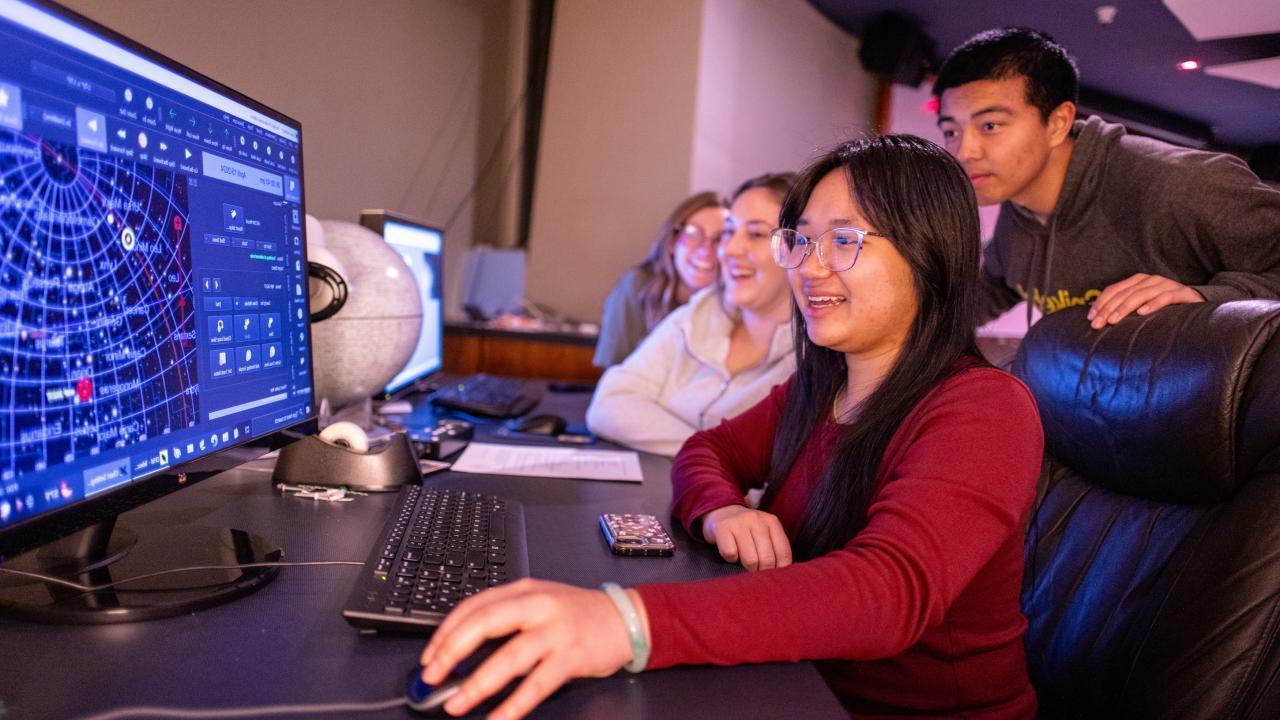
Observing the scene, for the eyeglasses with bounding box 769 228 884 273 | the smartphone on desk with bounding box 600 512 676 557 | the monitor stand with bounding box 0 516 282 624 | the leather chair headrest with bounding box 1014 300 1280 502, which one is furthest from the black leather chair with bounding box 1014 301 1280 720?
the monitor stand with bounding box 0 516 282 624

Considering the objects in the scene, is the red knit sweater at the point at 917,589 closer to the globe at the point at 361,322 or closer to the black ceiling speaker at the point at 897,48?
the globe at the point at 361,322

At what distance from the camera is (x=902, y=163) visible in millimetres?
1020

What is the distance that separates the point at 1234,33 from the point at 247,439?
176 centimetres

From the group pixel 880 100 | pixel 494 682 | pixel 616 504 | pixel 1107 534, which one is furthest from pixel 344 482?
pixel 880 100

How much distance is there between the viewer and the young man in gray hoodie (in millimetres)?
1404

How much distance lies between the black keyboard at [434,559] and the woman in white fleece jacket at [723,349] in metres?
0.77

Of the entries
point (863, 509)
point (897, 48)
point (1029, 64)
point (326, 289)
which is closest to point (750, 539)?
point (863, 509)

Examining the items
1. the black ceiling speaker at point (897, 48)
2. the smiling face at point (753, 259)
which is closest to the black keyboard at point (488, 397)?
the smiling face at point (753, 259)

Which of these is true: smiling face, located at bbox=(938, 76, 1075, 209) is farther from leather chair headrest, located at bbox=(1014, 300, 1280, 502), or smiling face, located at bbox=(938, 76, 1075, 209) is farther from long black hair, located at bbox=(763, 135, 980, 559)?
long black hair, located at bbox=(763, 135, 980, 559)

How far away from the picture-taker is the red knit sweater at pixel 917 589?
0.67 meters

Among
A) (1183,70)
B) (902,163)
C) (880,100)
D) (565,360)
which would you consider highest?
(880,100)

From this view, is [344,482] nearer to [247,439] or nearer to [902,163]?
[247,439]

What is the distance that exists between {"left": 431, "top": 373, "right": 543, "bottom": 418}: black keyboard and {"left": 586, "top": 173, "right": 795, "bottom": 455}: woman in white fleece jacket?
23cm

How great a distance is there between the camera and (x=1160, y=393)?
98cm
